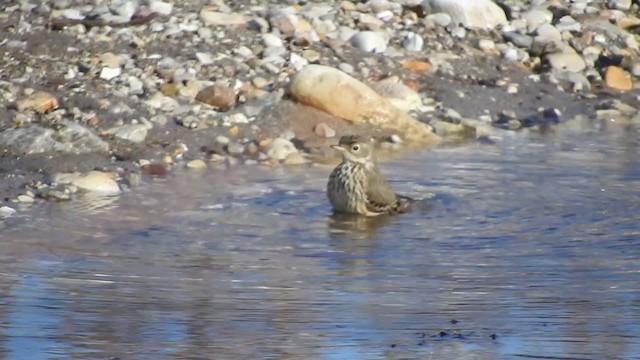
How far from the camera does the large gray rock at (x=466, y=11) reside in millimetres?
15312

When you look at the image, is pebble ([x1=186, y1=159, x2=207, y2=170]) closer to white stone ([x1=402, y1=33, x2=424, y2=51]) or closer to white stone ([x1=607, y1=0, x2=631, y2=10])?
white stone ([x1=402, y1=33, x2=424, y2=51])

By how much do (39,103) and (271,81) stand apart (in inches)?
83.7

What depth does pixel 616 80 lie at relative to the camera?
1496cm

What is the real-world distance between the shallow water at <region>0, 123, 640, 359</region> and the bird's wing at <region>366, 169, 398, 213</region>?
0.64 ft

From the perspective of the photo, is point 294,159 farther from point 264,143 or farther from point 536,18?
point 536,18

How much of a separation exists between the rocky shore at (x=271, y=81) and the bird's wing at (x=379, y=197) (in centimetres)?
148

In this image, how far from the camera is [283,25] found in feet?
46.2

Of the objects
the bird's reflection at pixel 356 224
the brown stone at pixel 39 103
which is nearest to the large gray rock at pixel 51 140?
the brown stone at pixel 39 103

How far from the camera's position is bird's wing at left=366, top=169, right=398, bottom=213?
33.5 ft

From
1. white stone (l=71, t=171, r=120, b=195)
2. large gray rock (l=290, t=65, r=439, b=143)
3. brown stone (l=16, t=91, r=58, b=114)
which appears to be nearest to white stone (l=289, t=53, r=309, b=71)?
large gray rock (l=290, t=65, r=439, b=143)

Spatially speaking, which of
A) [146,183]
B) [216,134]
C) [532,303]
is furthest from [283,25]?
[532,303]

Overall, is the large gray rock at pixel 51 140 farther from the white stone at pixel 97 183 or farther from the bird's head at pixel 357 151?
the bird's head at pixel 357 151

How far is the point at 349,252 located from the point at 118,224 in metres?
1.53

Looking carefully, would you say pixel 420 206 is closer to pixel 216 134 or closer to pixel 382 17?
pixel 216 134
